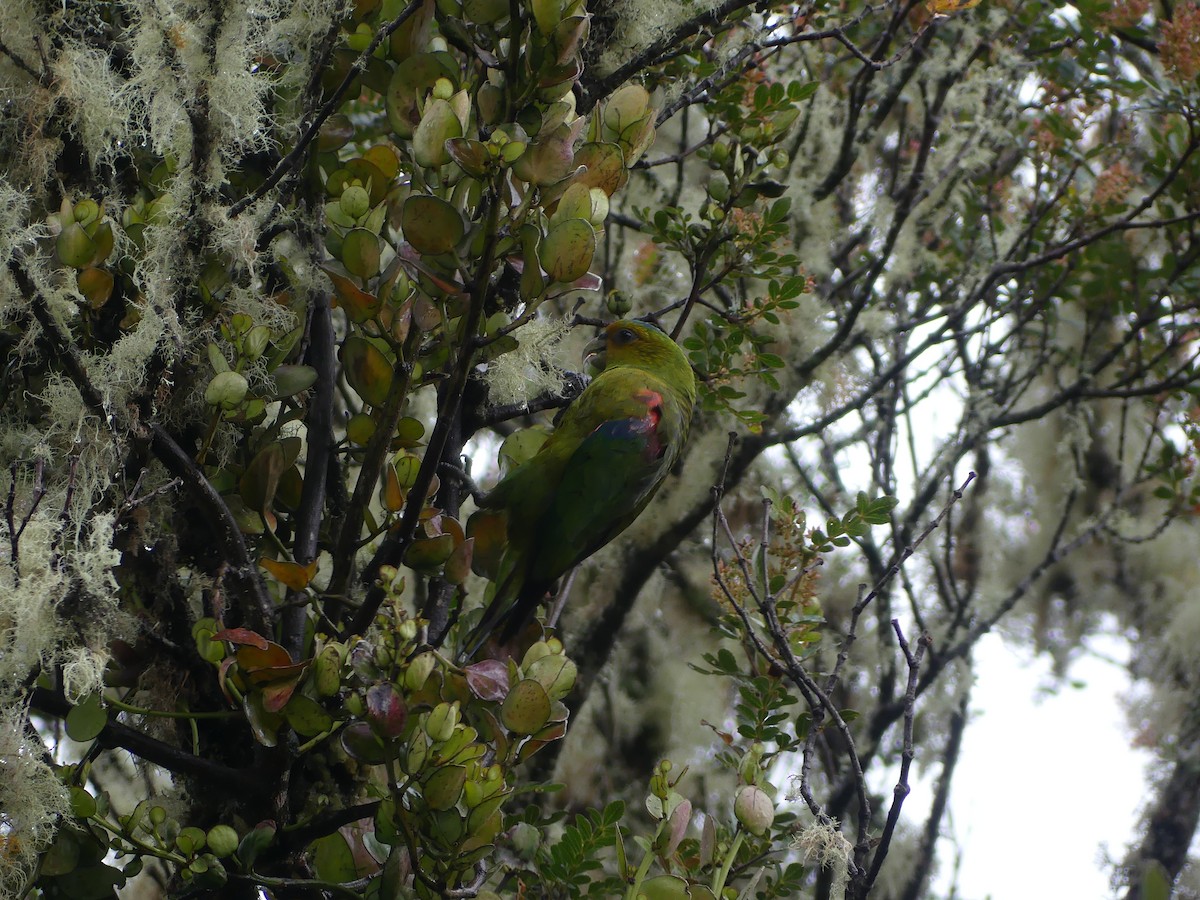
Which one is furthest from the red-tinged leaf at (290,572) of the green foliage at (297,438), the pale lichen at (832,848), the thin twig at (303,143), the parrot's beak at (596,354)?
the parrot's beak at (596,354)

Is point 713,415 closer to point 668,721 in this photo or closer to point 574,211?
point 668,721

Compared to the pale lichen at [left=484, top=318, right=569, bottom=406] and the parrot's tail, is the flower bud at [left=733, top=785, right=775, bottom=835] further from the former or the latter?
the pale lichen at [left=484, top=318, right=569, bottom=406]

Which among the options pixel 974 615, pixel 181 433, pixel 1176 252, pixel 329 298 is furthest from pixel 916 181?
pixel 181 433

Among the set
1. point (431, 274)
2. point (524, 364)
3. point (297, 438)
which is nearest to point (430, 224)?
point (431, 274)

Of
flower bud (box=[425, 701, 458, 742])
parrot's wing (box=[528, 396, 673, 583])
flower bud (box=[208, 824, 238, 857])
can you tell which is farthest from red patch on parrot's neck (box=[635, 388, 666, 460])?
flower bud (box=[208, 824, 238, 857])

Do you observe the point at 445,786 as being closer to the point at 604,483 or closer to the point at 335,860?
the point at 335,860

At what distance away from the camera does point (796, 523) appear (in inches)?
80.1

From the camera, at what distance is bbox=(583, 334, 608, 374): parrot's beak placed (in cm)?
231

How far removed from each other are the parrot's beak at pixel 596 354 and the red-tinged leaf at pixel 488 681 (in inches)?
43.3

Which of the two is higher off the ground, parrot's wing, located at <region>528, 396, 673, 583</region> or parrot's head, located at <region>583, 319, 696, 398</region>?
parrot's head, located at <region>583, 319, 696, 398</region>

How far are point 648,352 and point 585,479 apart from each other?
383 millimetres

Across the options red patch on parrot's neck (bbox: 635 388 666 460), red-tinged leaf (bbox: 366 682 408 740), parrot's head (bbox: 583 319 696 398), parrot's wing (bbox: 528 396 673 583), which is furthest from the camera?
parrot's head (bbox: 583 319 696 398)

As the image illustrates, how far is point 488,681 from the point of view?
129 centimetres

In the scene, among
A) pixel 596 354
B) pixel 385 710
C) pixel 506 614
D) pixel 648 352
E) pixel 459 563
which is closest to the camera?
pixel 385 710
